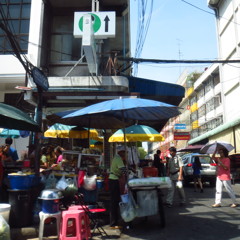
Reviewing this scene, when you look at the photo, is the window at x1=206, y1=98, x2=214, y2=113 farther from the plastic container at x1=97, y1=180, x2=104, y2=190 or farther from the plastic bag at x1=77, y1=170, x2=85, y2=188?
the plastic bag at x1=77, y1=170, x2=85, y2=188

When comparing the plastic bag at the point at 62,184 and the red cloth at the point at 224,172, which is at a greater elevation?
the red cloth at the point at 224,172

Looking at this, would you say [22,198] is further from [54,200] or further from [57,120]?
[57,120]

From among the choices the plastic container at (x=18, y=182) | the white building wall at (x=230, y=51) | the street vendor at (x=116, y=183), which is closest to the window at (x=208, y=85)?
the white building wall at (x=230, y=51)

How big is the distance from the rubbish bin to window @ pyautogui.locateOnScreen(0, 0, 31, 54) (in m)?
10.1

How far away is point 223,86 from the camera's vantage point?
1105 inches

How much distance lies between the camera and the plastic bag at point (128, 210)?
18.1 ft

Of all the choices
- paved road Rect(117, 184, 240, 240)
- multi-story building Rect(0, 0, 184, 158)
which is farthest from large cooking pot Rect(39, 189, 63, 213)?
multi-story building Rect(0, 0, 184, 158)

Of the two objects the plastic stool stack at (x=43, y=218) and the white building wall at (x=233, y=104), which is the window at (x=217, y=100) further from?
the plastic stool stack at (x=43, y=218)

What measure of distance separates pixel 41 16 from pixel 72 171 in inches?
337

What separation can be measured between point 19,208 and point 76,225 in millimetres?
1434

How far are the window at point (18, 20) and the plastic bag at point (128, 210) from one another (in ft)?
36.3

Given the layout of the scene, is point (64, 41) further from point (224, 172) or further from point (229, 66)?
point (229, 66)

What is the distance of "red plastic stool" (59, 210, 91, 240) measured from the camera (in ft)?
16.1

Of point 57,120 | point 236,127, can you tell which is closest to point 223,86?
point 236,127
